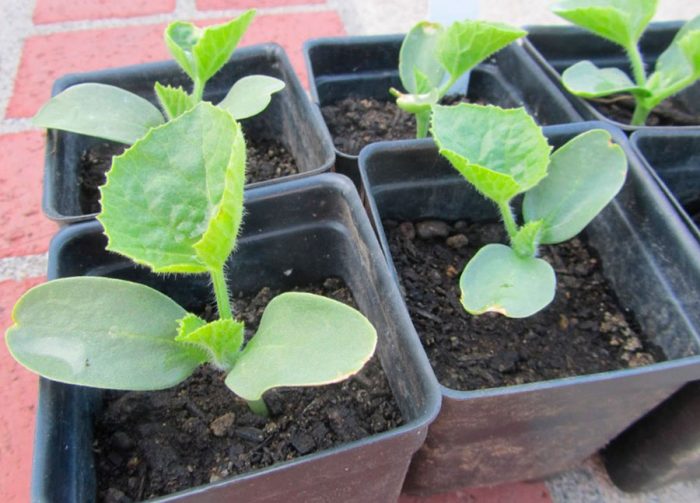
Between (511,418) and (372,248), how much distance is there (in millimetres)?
175

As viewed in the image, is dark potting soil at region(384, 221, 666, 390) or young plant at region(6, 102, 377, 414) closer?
young plant at region(6, 102, 377, 414)

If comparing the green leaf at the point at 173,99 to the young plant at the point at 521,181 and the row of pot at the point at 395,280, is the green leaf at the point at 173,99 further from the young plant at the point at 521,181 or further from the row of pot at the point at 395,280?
the young plant at the point at 521,181

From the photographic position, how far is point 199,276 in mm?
562

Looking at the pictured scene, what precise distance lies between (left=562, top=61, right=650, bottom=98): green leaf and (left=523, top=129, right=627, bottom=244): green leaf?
0.15m

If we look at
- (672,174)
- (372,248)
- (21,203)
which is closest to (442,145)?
(372,248)

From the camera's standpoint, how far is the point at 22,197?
827 mm

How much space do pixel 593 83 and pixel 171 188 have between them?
527mm

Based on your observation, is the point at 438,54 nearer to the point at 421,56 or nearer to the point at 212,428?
the point at 421,56

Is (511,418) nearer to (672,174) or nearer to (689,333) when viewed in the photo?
(689,333)

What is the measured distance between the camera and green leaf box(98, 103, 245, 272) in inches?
15.5

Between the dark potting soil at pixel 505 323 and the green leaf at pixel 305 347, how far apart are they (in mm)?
187

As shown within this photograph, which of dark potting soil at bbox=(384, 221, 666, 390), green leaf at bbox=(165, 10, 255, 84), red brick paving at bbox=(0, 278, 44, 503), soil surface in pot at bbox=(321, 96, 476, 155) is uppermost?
green leaf at bbox=(165, 10, 255, 84)

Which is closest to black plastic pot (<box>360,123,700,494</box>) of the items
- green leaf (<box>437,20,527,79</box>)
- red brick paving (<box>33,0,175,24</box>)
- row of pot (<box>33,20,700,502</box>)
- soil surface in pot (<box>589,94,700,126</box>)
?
row of pot (<box>33,20,700,502</box>)

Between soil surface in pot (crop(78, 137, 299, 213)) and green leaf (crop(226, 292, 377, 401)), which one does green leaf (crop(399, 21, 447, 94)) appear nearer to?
soil surface in pot (crop(78, 137, 299, 213))
